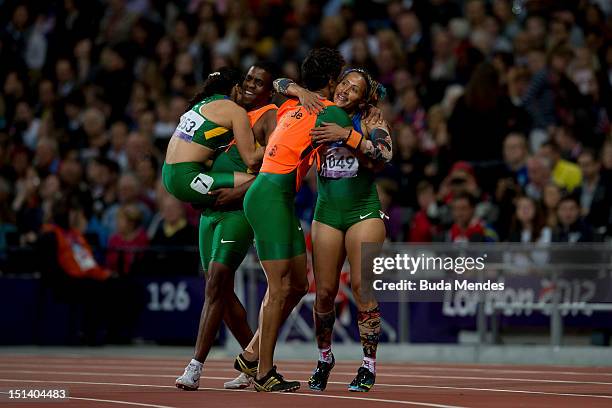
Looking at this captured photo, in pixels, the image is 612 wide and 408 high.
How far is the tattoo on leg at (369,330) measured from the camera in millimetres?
11352

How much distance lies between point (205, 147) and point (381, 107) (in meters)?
8.31

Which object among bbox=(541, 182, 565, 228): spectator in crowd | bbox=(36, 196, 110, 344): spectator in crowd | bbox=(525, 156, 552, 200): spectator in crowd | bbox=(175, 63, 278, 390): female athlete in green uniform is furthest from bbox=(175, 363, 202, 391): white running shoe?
bbox=(36, 196, 110, 344): spectator in crowd

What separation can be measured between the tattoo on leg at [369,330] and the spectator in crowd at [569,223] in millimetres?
5818

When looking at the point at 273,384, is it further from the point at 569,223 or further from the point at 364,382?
the point at 569,223

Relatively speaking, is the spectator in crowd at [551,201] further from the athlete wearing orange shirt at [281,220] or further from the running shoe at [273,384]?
the running shoe at [273,384]

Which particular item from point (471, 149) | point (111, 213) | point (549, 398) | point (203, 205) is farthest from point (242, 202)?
point (111, 213)

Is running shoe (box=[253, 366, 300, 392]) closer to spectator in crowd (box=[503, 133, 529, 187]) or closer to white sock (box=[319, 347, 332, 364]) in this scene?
white sock (box=[319, 347, 332, 364])

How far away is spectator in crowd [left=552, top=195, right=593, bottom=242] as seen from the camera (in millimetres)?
16750

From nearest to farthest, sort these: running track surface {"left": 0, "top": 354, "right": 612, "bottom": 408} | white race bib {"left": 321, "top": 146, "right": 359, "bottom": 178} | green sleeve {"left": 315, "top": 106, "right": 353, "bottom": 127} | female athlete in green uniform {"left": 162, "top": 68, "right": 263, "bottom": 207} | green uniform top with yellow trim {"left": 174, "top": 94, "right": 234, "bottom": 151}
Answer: running track surface {"left": 0, "top": 354, "right": 612, "bottom": 408} → green sleeve {"left": 315, "top": 106, "right": 353, "bottom": 127} → white race bib {"left": 321, "top": 146, "right": 359, "bottom": 178} → female athlete in green uniform {"left": 162, "top": 68, "right": 263, "bottom": 207} → green uniform top with yellow trim {"left": 174, "top": 94, "right": 234, "bottom": 151}

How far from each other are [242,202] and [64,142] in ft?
41.0

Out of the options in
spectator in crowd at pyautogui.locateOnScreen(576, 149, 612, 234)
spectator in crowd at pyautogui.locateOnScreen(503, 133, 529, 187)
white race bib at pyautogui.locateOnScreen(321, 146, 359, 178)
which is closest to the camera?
white race bib at pyautogui.locateOnScreen(321, 146, 359, 178)

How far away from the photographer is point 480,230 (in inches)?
669

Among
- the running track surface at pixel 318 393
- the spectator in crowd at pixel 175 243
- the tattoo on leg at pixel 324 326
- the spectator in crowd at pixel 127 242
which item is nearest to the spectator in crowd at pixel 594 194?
the running track surface at pixel 318 393

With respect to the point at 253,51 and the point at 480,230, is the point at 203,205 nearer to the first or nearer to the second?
the point at 480,230
